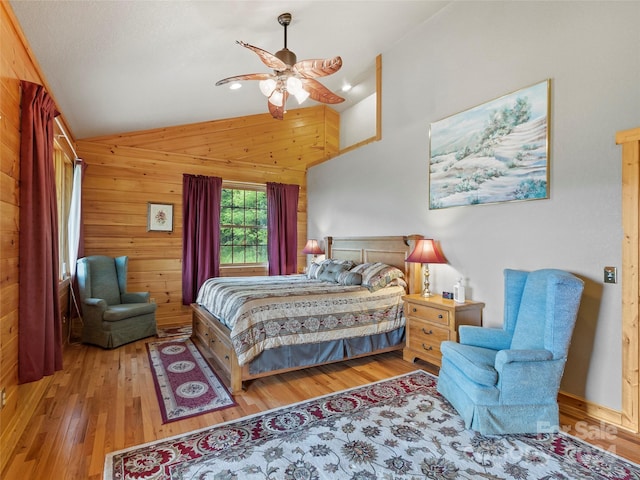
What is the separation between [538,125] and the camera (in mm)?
2795

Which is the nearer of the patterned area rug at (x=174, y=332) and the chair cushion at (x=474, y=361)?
the chair cushion at (x=474, y=361)

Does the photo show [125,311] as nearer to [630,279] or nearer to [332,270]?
[332,270]

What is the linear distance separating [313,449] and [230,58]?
3473 mm

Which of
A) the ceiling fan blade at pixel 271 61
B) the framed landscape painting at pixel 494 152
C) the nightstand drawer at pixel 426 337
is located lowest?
the nightstand drawer at pixel 426 337

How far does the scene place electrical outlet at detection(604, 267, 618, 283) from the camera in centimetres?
232


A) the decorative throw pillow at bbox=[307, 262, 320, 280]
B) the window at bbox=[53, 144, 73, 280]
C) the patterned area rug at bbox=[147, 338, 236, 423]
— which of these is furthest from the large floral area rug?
the window at bbox=[53, 144, 73, 280]

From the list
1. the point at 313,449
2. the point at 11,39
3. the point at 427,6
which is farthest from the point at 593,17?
the point at 11,39

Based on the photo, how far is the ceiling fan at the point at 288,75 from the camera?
2.78m

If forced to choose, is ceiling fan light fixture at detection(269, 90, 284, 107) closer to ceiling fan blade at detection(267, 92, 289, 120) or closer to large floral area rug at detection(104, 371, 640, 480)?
ceiling fan blade at detection(267, 92, 289, 120)

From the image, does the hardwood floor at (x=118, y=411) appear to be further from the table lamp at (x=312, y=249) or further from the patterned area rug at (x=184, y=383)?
the table lamp at (x=312, y=249)

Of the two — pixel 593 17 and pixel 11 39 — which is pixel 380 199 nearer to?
pixel 593 17

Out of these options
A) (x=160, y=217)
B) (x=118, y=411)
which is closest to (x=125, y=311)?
(x=160, y=217)

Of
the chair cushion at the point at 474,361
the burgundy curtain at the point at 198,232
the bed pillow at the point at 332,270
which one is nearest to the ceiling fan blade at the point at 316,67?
the bed pillow at the point at 332,270

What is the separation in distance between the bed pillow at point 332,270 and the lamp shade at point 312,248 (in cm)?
116
